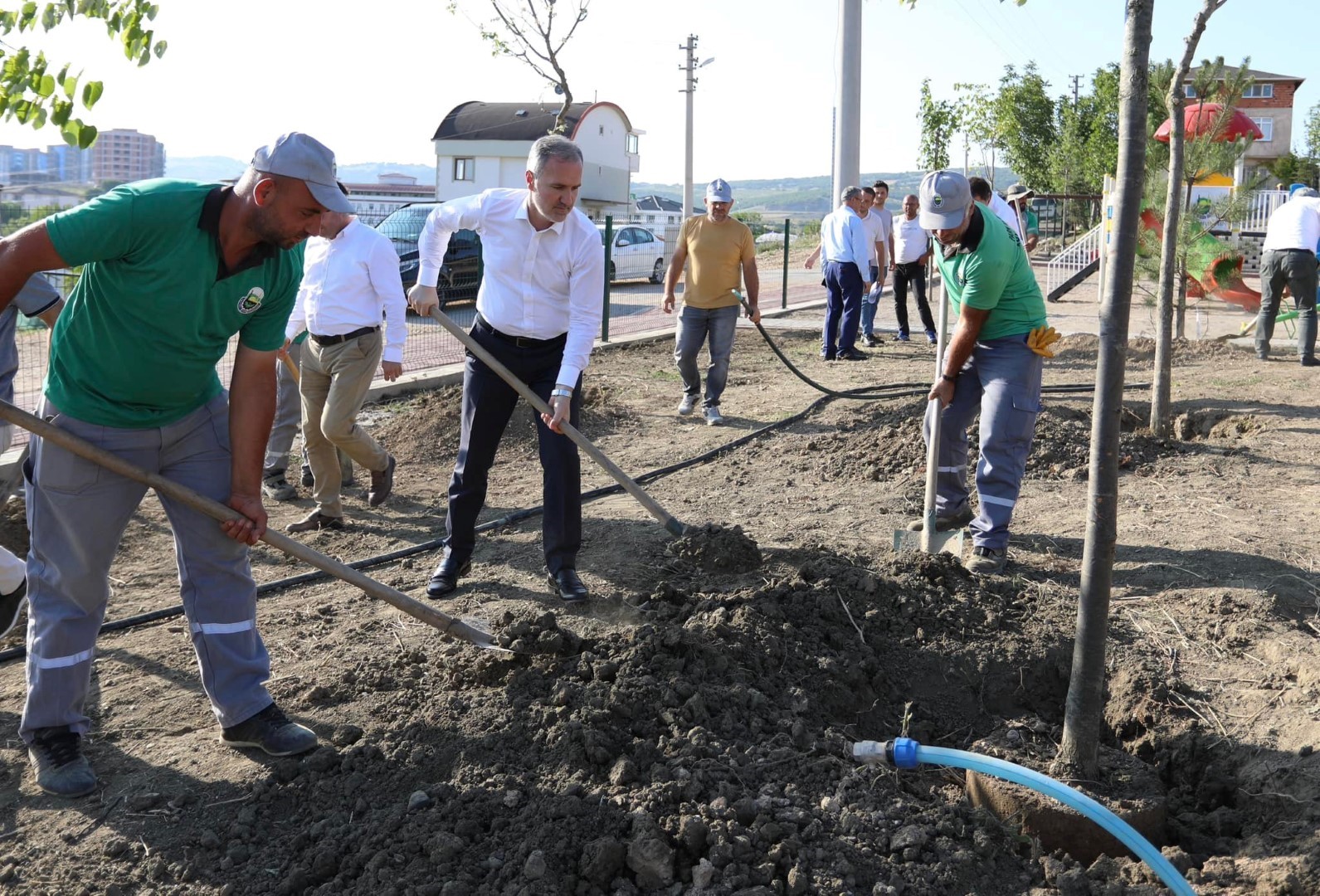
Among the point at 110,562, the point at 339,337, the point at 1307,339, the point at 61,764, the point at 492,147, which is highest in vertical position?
the point at 492,147

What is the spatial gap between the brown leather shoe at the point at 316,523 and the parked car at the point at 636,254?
59.7 ft

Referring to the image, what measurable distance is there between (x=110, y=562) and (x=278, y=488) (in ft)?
11.3

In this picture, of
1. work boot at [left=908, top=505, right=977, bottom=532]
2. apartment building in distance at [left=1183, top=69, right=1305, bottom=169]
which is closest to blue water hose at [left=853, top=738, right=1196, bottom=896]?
work boot at [left=908, top=505, right=977, bottom=532]

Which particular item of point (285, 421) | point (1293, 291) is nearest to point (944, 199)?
point (285, 421)

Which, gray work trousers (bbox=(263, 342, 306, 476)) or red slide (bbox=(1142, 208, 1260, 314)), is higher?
red slide (bbox=(1142, 208, 1260, 314))

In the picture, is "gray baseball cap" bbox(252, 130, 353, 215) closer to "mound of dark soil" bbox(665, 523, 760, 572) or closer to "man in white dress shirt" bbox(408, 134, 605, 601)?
"man in white dress shirt" bbox(408, 134, 605, 601)

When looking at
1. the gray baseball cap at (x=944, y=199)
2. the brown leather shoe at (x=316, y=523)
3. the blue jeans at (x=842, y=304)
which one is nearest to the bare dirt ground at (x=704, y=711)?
the brown leather shoe at (x=316, y=523)

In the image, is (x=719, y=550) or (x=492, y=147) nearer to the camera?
(x=719, y=550)

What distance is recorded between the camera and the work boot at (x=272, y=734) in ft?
11.5

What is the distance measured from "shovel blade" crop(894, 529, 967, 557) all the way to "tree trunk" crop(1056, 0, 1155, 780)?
2.10 meters

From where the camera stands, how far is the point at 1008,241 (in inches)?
203

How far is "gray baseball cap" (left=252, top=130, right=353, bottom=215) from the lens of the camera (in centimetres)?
308

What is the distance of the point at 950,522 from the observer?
19.2ft

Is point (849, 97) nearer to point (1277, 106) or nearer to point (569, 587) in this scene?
point (569, 587)
